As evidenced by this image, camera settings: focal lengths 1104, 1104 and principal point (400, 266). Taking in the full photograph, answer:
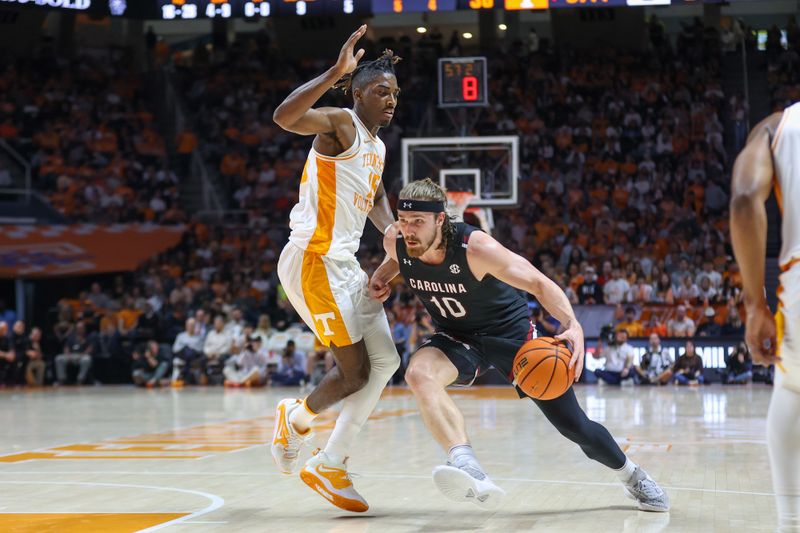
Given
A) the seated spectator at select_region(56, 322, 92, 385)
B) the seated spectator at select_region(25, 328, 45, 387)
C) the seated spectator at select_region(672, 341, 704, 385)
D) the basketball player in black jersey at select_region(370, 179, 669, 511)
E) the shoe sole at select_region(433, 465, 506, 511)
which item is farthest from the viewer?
the seated spectator at select_region(56, 322, 92, 385)

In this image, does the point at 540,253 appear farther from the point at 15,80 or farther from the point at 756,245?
the point at 756,245

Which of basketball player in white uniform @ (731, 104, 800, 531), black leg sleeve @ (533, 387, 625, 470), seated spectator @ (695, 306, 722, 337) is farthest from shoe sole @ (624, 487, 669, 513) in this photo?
seated spectator @ (695, 306, 722, 337)

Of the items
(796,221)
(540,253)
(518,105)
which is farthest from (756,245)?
(518,105)

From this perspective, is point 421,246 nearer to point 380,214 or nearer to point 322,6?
point 380,214

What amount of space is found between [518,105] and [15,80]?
1110 cm

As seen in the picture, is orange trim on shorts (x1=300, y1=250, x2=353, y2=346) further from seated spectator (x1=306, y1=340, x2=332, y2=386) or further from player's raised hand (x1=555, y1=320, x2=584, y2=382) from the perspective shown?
seated spectator (x1=306, y1=340, x2=332, y2=386)

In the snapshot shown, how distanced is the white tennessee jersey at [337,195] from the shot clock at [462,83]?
34.5ft

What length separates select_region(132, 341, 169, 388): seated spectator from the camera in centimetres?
1856

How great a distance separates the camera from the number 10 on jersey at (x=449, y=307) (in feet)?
17.9

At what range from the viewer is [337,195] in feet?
18.4

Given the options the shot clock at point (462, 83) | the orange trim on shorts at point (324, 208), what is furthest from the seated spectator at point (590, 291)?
the orange trim on shorts at point (324, 208)

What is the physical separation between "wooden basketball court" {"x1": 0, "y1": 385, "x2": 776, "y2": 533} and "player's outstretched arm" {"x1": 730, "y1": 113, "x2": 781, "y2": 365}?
173 centimetres

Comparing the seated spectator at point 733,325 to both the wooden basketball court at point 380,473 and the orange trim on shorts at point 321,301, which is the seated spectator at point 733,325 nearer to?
the wooden basketball court at point 380,473

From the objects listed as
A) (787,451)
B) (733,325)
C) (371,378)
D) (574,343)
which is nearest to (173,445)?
(371,378)
